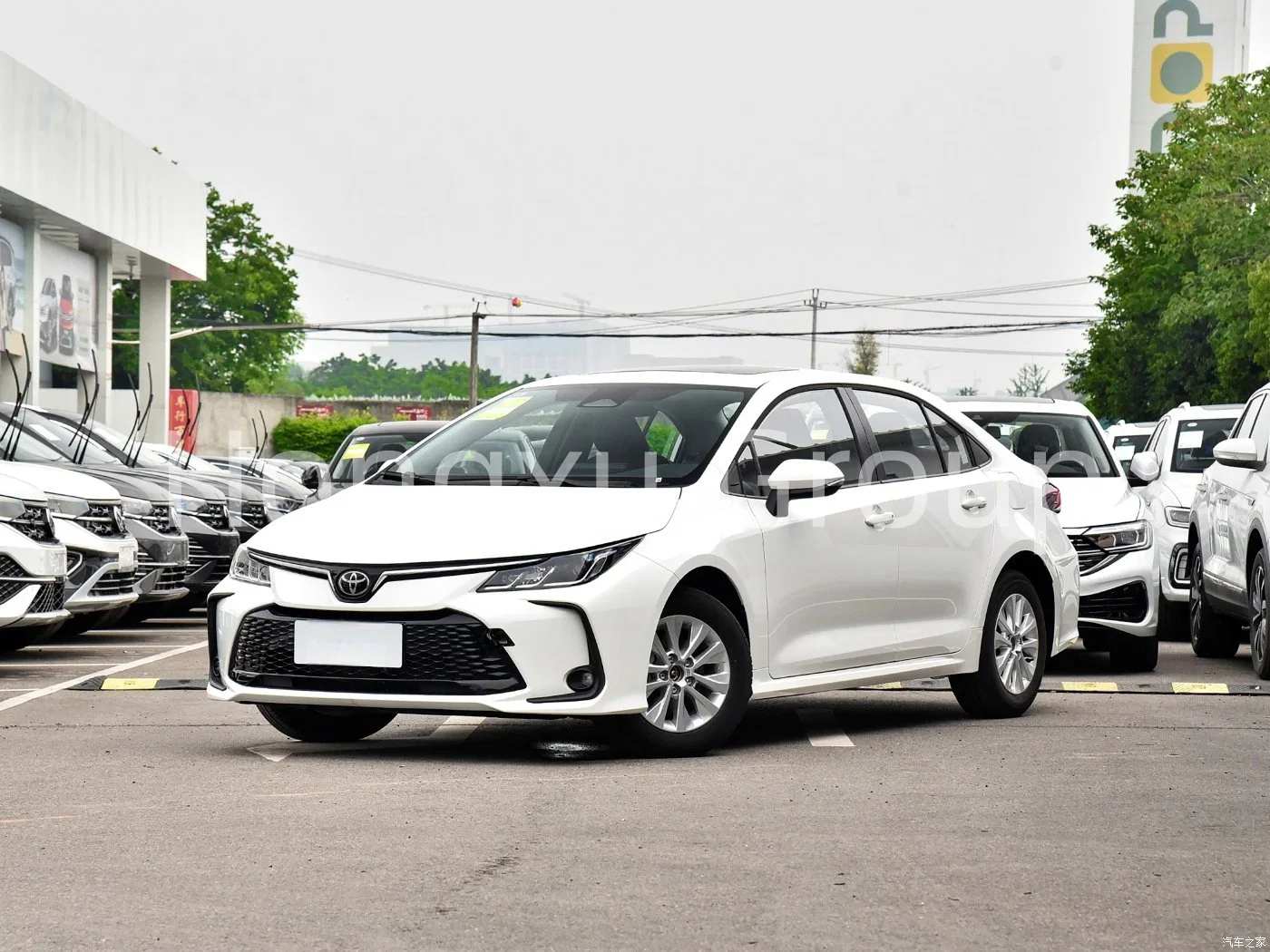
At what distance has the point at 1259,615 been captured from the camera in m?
11.5

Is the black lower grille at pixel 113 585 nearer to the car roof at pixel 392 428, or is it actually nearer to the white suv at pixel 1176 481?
the car roof at pixel 392 428

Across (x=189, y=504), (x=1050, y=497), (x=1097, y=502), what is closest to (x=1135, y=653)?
(x=1097, y=502)

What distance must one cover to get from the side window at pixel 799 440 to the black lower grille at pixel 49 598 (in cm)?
511

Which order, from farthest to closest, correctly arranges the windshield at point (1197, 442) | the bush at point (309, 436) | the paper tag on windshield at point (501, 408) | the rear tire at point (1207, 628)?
the bush at point (309, 436), the windshield at point (1197, 442), the rear tire at point (1207, 628), the paper tag on windshield at point (501, 408)

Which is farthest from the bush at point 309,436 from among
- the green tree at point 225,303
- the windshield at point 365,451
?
the windshield at point 365,451

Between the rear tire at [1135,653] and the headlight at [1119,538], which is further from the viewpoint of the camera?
the rear tire at [1135,653]

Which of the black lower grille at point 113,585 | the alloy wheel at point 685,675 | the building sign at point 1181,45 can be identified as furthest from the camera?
the building sign at point 1181,45

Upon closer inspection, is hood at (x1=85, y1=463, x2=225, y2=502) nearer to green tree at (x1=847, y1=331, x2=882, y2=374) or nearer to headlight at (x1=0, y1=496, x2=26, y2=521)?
headlight at (x1=0, y1=496, x2=26, y2=521)

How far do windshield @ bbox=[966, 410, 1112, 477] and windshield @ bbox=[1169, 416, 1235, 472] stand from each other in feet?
11.5

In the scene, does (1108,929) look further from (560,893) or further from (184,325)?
(184,325)

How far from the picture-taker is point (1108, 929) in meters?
4.67

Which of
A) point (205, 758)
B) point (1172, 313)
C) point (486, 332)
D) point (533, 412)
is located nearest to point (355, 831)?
point (205, 758)

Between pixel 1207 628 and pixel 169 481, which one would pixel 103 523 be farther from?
pixel 1207 628

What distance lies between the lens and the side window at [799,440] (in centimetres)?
816
